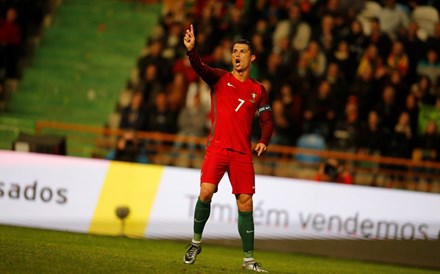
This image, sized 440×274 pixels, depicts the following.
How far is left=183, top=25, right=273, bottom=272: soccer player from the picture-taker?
9.89 metres

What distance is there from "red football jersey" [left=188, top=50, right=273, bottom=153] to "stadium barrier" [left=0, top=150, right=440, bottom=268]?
4.69 metres

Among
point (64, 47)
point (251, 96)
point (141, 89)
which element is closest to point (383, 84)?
point (141, 89)

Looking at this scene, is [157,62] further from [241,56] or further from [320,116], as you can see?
[241,56]

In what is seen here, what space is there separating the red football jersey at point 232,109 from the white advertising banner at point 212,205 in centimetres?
468

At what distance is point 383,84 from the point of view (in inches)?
747

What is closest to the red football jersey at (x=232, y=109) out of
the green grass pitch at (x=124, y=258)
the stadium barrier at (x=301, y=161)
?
the green grass pitch at (x=124, y=258)

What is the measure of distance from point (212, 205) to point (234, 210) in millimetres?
338

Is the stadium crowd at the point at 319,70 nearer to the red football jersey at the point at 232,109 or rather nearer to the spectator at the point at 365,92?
the spectator at the point at 365,92

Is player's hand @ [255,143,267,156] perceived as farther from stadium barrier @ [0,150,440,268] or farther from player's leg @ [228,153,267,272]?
stadium barrier @ [0,150,440,268]

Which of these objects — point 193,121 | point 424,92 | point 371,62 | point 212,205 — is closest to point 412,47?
point 371,62

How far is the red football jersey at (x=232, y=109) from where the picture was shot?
390 inches

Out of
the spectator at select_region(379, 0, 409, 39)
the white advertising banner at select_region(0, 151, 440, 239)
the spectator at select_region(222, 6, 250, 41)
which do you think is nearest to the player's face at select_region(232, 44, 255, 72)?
the white advertising banner at select_region(0, 151, 440, 239)

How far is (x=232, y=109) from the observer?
391 inches

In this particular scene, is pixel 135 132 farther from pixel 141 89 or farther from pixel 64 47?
pixel 64 47
